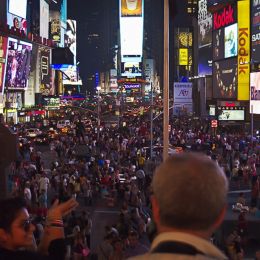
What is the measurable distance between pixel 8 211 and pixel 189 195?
5.26 feet

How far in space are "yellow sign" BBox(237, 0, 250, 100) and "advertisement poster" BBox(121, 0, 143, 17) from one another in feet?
183

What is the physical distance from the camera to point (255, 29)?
193 ft

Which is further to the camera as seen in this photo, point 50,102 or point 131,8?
point 131,8

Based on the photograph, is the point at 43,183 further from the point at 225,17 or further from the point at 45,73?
the point at 45,73

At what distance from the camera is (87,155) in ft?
104

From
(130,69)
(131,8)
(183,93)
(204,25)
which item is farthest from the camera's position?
(130,69)

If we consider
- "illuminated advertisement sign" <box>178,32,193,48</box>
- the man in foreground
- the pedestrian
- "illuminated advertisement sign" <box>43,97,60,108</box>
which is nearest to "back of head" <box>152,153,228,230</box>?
the man in foreground

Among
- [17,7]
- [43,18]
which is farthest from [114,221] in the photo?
[43,18]

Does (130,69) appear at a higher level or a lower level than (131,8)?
lower

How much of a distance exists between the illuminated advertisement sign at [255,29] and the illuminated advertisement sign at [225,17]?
4333 millimetres

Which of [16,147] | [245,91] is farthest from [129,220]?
[245,91]

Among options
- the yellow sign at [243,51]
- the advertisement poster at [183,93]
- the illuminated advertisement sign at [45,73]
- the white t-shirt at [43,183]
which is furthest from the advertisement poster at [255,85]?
the illuminated advertisement sign at [45,73]

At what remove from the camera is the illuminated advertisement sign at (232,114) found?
5851cm

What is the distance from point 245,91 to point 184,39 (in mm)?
63705
